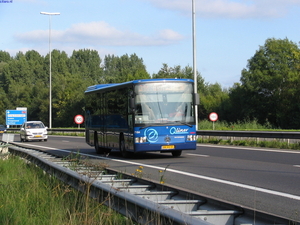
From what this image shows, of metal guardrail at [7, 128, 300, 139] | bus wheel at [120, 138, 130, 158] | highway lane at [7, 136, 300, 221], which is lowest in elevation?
highway lane at [7, 136, 300, 221]

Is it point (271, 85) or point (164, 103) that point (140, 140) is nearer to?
point (164, 103)

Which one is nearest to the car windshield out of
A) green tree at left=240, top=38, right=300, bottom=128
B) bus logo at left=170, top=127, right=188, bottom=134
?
bus logo at left=170, top=127, right=188, bottom=134

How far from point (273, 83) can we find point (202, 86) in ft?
73.5

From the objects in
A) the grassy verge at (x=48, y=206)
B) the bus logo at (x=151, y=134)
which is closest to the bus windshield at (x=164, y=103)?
the bus logo at (x=151, y=134)

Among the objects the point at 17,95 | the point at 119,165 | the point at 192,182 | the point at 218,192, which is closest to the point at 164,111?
the point at 119,165

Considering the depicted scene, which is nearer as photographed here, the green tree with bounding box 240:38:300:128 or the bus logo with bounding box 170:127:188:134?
the bus logo with bounding box 170:127:188:134

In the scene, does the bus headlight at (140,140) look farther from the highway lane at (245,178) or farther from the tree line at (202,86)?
the tree line at (202,86)

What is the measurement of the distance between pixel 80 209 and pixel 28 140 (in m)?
37.9

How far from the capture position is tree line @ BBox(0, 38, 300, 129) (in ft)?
241

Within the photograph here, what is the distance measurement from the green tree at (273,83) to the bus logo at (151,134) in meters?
52.3

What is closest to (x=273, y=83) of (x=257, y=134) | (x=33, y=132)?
(x=33, y=132)

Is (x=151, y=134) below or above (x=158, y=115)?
below

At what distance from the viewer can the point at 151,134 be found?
61.2ft

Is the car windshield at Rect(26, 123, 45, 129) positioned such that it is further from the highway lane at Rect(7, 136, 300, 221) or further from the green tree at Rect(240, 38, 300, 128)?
the green tree at Rect(240, 38, 300, 128)
